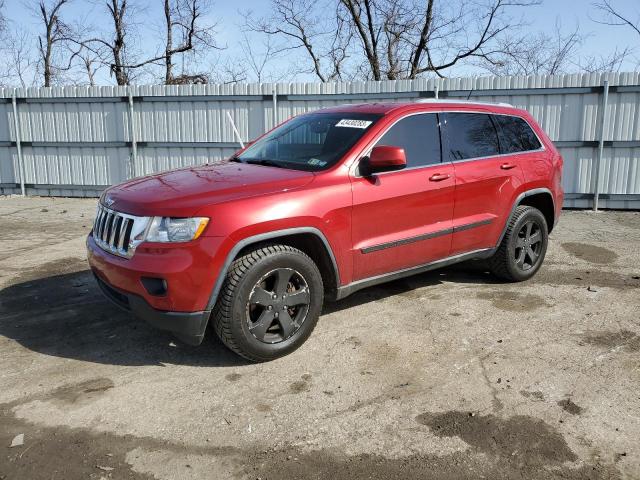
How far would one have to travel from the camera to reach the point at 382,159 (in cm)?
397

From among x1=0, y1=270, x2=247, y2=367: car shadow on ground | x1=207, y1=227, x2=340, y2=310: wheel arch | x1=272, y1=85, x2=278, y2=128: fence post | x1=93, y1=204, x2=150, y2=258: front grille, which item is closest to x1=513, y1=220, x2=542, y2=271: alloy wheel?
x1=207, y1=227, x2=340, y2=310: wheel arch

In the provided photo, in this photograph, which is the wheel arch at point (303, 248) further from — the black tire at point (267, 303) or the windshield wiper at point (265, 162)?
the windshield wiper at point (265, 162)

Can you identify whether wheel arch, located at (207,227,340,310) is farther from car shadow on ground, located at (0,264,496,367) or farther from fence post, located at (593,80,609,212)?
fence post, located at (593,80,609,212)

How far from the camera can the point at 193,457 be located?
2793 millimetres

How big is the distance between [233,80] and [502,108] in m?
21.3

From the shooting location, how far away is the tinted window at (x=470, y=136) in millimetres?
4832

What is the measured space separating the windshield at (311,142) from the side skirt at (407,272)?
92cm

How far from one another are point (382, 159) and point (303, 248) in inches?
33.7

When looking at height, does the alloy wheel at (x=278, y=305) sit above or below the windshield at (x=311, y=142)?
below

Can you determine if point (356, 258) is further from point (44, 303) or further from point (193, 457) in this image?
point (44, 303)

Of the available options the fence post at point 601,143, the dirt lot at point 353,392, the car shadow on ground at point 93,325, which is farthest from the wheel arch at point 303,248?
the fence post at point 601,143

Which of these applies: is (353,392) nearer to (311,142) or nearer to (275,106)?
(311,142)

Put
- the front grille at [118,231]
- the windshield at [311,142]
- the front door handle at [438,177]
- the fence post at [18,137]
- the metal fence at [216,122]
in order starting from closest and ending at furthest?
the front grille at [118,231]
the windshield at [311,142]
the front door handle at [438,177]
the metal fence at [216,122]
the fence post at [18,137]

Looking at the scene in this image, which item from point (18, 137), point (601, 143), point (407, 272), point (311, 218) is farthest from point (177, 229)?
point (18, 137)
